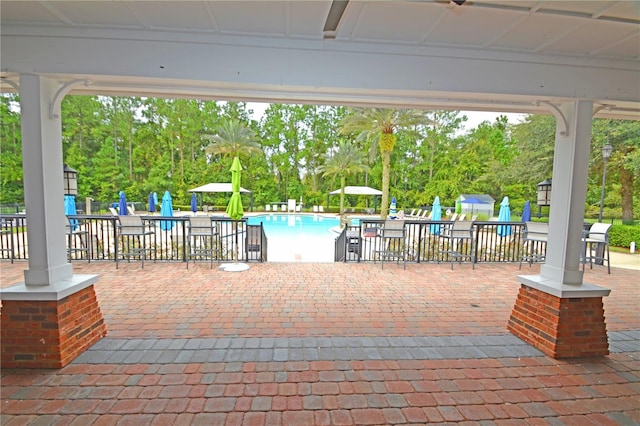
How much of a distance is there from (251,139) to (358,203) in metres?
11.1

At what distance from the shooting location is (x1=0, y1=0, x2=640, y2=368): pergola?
7.16 feet

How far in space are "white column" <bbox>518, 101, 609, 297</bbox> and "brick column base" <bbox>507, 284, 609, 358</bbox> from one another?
0.10m

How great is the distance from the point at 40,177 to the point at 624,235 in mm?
14417

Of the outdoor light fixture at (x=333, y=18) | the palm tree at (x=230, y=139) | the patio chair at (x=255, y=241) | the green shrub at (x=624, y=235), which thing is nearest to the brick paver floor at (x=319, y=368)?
the patio chair at (x=255, y=241)

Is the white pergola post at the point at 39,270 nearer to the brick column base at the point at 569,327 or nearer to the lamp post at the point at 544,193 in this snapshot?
the brick column base at the point at 569,327

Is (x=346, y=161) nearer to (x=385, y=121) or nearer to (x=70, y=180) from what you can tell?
(x=385, y=121)

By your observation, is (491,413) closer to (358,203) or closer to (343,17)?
(343,17)

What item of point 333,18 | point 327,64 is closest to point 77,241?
point 327,64

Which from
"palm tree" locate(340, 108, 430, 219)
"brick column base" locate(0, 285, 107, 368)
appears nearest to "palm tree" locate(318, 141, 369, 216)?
"palm tree" locate(340, 108, 430, 219)

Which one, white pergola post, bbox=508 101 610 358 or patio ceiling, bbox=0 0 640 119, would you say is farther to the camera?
white pergola post, bbox=508 101 610 358

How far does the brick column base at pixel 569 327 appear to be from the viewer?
2836mm

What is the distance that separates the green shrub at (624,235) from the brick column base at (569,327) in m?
10.00

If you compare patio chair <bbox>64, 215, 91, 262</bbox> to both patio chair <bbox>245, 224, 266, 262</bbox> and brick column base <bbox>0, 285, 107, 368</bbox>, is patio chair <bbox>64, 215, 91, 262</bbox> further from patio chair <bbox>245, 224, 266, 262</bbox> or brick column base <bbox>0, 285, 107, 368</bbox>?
brick column base <bbox>0, 285, 107, 368</bbox>

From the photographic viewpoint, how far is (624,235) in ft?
33.5
